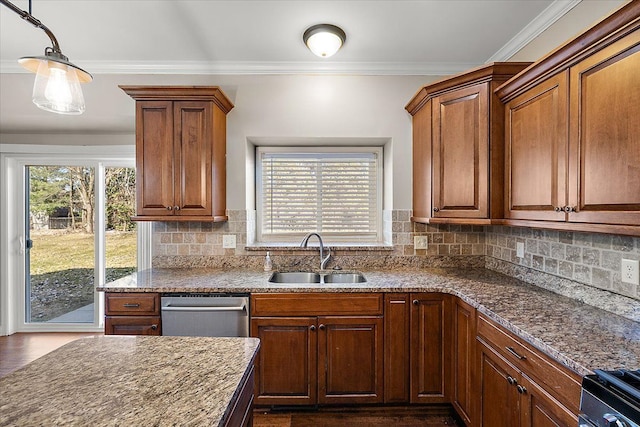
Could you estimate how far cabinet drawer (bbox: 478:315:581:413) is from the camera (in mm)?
1104

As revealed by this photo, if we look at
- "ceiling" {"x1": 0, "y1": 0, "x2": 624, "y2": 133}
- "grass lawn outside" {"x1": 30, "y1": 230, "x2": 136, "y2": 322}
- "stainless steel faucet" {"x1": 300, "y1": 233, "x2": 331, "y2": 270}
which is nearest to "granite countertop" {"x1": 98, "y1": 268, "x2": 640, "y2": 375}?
"stainless steel faucet" {"x1": 300, "y1": 233, "x2": 331, "y2": 270}

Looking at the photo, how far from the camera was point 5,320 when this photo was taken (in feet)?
10.1

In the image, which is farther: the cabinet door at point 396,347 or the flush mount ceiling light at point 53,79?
the cabinet door at point 396,347

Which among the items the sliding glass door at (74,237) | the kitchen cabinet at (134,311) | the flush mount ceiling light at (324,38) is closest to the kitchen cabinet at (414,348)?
the kitchen cabinet at (134,311)

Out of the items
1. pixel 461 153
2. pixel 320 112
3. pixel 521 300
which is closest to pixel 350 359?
pixel 521 300

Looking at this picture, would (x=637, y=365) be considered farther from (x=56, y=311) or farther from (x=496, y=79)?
(x=56, y=311)

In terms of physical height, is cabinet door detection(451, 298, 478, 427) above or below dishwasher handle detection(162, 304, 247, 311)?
below

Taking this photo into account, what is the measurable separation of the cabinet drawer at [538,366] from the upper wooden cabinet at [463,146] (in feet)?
2.55

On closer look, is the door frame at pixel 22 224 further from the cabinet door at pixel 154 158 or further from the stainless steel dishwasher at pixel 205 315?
the stainless steel dishwasher at pixel 205 315

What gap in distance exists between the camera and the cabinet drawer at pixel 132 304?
2156 mm

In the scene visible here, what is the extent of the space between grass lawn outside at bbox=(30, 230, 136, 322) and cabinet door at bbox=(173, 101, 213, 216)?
3.81 ft

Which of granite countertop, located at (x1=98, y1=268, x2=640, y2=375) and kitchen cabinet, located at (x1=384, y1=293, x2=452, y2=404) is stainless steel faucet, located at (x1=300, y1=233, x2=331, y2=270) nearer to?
granite countertop, located at (x1=98, y1=268, x2=640, y2=375)

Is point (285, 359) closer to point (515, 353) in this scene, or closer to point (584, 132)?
point (515, 353)

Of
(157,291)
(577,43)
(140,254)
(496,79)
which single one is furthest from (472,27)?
(140,254)
